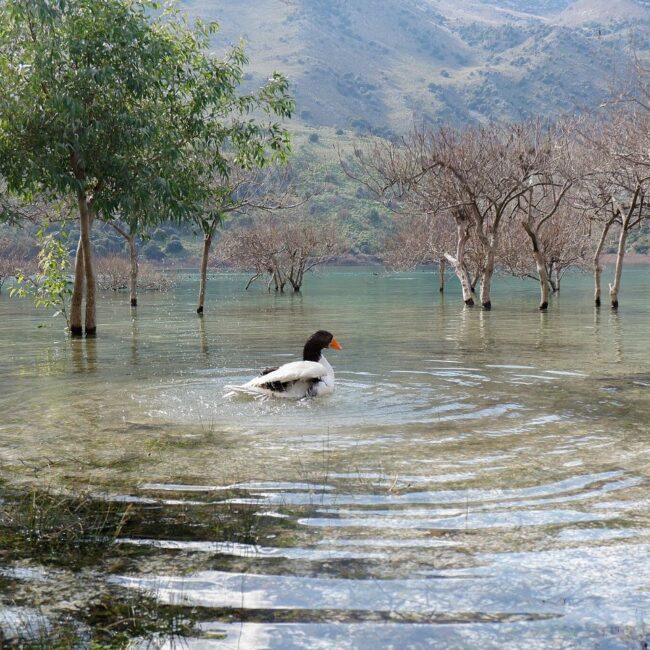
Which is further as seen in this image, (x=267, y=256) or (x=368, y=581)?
(x=267, y=256)

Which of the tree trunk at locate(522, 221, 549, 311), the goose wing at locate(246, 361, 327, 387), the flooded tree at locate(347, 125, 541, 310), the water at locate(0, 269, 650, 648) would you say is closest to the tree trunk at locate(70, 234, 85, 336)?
the water at locate(0, 269, 650, 648)

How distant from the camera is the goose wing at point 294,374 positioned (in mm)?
11484

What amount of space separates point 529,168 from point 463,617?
1274 inches

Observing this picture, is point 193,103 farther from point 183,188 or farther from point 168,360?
point 168,360

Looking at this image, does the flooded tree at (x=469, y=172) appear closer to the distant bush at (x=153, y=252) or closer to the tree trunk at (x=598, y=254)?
the tree trunk at (x=598, y=254)

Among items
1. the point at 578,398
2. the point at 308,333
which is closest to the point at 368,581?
the point at 578,398

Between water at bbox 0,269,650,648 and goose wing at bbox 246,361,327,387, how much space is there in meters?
0.33

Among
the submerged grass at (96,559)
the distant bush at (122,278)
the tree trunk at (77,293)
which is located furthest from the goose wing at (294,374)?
the distant bush at (122,278)

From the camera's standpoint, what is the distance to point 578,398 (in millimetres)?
11930

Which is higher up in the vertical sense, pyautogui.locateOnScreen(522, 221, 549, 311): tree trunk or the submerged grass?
pyautogui.locateOnScreen(522, 221, 549, 311): tree trunk

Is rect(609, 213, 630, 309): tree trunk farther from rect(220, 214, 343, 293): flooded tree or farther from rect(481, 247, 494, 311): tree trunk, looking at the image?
rect(220, 214, 343, 293): flooded tree

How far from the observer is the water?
4.24 metres

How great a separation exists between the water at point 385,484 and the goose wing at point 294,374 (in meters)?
0.33

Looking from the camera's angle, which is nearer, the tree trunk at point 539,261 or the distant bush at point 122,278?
the tree trunk at point 539,261
